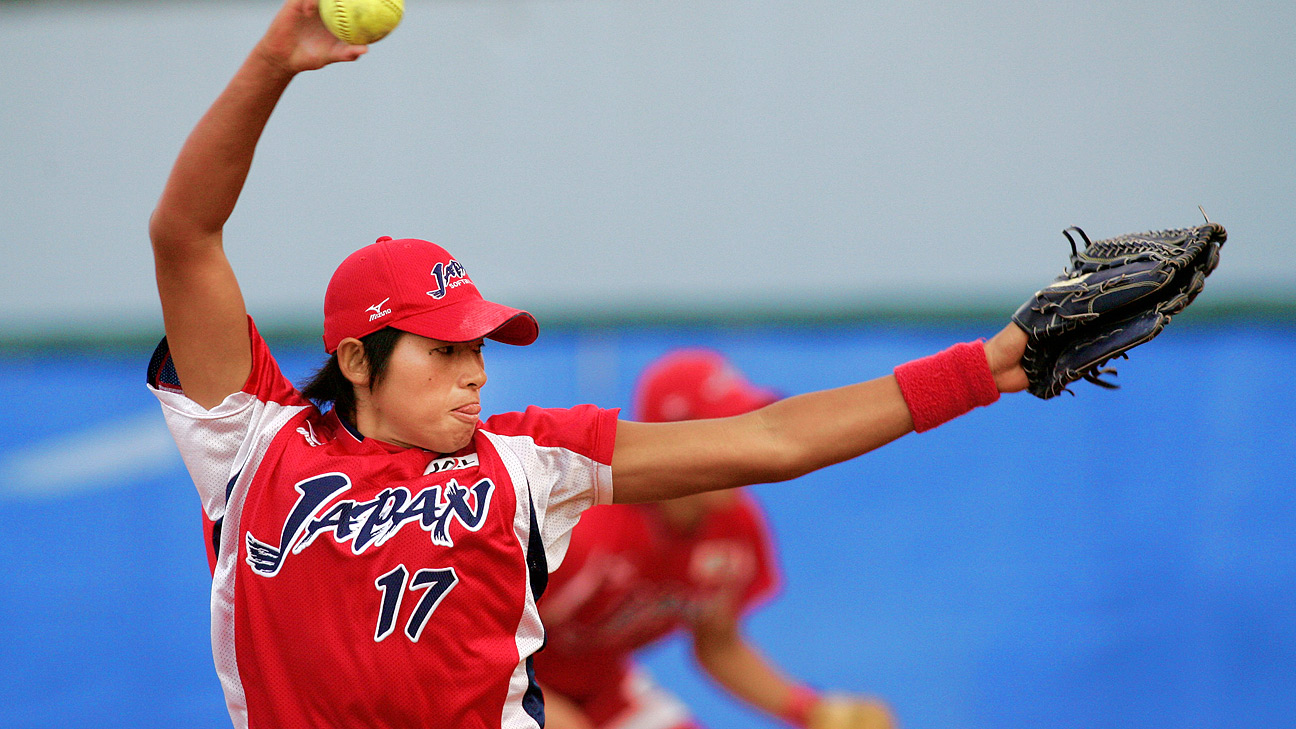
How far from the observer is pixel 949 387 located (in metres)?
1.38

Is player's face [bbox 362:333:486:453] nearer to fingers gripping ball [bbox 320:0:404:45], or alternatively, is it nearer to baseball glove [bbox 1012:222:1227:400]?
fingers gripping ball [bbox 320:0:404:45]

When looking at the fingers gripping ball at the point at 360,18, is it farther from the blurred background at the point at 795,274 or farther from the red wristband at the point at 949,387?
the blurred background at the point at 795,274

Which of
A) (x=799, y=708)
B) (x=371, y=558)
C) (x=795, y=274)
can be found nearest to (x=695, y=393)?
(x=799, y=708)

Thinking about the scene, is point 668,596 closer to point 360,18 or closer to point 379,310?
point 379,310

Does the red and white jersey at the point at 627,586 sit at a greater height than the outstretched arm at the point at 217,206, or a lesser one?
lesser

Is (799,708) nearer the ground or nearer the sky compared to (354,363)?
nearer the ground

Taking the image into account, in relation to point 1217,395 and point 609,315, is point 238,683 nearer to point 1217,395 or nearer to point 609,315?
point 609,315

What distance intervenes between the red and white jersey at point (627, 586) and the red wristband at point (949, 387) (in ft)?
3.65

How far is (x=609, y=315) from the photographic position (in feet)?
13.8

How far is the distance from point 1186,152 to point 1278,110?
1.17 ft

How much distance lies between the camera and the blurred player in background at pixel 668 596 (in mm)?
2354

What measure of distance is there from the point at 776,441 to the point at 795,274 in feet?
9.20

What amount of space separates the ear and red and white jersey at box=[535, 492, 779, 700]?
3.27 ft

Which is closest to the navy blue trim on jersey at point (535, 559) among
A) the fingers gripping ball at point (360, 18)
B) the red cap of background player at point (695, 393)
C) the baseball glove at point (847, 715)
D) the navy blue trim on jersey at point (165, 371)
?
the navy blue trim on jersey at point (165, 371)
